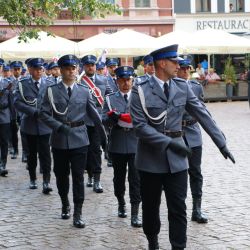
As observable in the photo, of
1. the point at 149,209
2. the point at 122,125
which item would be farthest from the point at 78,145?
the point at 149,209

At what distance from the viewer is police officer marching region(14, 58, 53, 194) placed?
1029cm

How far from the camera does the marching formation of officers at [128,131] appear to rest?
604 cm

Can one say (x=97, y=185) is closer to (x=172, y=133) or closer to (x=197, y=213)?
(x=197, y=213)

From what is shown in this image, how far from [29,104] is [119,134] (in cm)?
290

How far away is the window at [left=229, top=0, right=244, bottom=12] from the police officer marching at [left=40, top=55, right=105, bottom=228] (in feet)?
119

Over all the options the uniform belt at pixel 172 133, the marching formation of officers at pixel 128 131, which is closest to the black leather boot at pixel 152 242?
the marching formation of officers at pixel 128 131

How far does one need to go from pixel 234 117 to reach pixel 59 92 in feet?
47.8

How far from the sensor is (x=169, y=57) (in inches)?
238

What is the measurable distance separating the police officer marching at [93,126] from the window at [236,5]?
109 feet

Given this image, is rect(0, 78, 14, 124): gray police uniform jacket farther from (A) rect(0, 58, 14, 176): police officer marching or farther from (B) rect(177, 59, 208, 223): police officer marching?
(B) rect(177, 59, 208, 223): police officer marching

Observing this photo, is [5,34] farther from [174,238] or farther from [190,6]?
[174,238]

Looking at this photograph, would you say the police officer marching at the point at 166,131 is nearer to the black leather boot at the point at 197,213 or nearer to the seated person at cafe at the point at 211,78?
the black leather boot at the point at 197,213

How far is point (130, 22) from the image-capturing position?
40438mm

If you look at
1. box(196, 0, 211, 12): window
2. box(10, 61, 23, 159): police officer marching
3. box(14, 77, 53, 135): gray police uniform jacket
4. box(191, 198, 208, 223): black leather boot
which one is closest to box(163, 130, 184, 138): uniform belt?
box(191, 198, 208, 223): black leather boot
